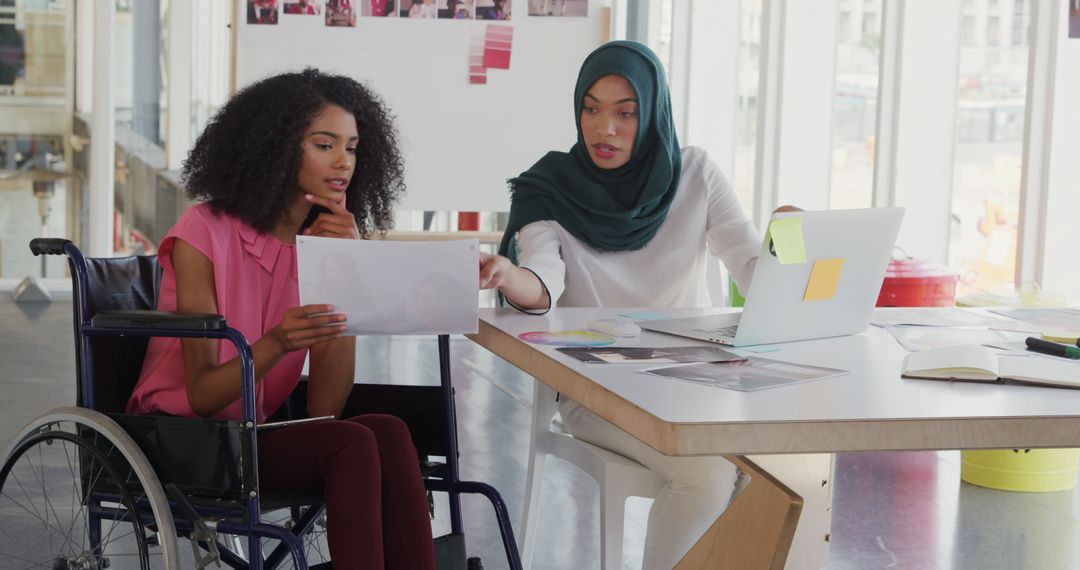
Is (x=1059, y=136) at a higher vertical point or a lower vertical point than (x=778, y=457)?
higher

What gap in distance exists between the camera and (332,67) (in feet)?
14.6

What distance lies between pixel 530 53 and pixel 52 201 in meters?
2.90

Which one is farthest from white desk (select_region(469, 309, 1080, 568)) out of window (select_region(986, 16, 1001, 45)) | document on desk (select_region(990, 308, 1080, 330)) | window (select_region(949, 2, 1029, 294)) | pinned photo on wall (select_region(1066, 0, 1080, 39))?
window (select_region(986, 16, 1001, 45))

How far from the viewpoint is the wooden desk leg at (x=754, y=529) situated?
1.61m

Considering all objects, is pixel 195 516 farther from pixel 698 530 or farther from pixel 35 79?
pixel 35 79

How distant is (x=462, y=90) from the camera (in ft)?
15.0

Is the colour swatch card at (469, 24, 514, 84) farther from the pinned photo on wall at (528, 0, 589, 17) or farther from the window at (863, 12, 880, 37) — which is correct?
the window at (863, 12, 880, 37)

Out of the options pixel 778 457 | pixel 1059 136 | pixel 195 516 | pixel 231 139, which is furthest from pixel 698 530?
pixel 1059 136

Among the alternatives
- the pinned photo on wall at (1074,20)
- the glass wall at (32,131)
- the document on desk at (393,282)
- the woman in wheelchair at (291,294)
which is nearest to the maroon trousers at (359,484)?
the woman in wheelchair at (291,294)

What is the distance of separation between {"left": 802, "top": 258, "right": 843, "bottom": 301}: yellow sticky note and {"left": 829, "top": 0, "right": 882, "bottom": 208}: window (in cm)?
248

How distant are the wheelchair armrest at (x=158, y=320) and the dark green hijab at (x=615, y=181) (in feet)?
2.70

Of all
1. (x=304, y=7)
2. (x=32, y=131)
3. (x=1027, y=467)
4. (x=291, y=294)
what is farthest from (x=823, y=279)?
(x=32, y=131)

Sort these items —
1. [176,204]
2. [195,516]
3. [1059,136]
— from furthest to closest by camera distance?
[176,204], [1059,136], [195,516]

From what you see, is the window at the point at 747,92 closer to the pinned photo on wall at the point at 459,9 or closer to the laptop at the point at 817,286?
the pinned photo on wall at the point at 459,9
